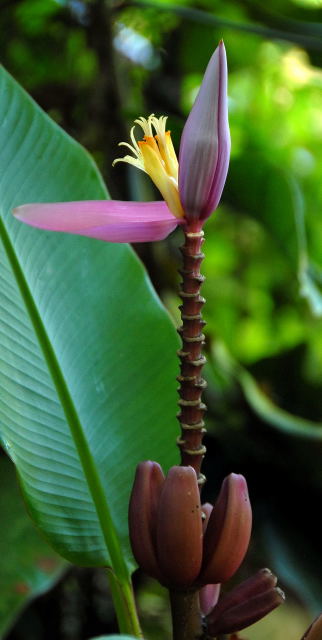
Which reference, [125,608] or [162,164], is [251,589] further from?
[162,164]

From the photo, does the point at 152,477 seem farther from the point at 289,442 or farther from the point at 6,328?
the point at 289,442

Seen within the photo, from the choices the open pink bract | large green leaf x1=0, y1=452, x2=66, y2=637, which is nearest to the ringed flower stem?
the open pink bract

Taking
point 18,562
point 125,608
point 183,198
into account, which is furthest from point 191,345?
point 18,562

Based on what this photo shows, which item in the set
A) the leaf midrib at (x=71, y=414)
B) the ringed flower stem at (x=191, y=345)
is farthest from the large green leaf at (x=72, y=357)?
the ringed flower stem at (x=191, y=345)

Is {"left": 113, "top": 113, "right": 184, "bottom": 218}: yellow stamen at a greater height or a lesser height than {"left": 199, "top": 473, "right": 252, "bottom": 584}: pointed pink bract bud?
greater

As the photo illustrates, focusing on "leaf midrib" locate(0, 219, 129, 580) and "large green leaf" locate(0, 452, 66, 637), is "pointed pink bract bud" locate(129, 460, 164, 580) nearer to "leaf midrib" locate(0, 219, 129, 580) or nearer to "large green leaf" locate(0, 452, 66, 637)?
"leaf midrib" locate(0, 219, 129, 580)
